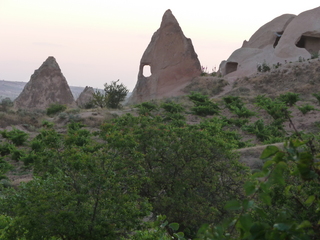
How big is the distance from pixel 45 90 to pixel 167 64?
9.62m

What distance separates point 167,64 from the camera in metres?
27.9

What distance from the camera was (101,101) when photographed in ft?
85.7

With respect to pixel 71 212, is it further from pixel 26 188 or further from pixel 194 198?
pixel 194 198

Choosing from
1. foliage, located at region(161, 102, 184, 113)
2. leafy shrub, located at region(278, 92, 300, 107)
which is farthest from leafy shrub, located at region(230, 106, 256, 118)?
foliage, located at region(161, 102, 184, 113)

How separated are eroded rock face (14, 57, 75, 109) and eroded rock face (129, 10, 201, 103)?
609cm

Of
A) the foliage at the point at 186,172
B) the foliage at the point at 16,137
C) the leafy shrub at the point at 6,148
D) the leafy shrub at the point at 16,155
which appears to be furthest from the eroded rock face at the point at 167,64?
the foliage at the point at 186,172

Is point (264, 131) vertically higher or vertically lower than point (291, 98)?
lower

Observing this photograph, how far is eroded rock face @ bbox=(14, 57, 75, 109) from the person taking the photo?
3110cm

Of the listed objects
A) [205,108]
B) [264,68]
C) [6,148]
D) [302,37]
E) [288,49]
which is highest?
[302,37]

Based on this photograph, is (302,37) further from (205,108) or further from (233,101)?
(205,108)

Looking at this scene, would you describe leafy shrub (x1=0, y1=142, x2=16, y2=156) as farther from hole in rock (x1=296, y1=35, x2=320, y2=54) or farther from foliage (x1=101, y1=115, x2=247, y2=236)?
hole in rock (x1=296, y1=35, x2=320, y2=54)

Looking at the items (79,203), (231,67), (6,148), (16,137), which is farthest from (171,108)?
(79,203)

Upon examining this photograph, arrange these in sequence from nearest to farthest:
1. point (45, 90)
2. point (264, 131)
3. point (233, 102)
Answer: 1. point (264, 131)
2. point (233, 102)
3. point (45, 90)

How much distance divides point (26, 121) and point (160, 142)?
48.2 ft
